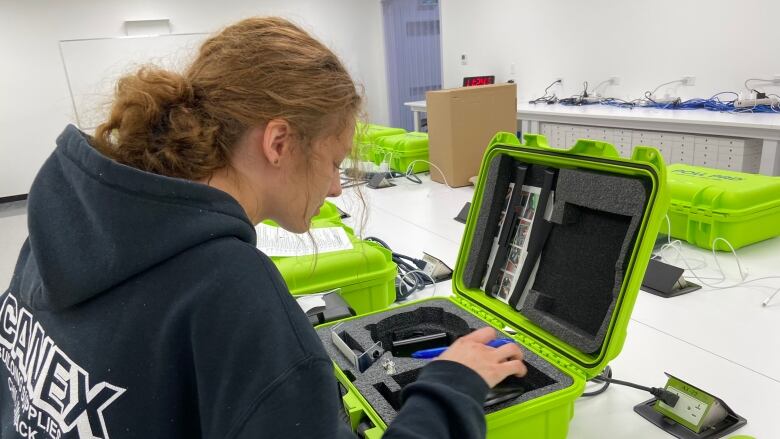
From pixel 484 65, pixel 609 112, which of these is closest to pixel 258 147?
pixel 609 112

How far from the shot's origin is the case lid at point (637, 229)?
0.78 meters

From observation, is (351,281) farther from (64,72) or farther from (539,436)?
(64,72)

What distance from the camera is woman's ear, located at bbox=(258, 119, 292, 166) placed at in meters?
0.58

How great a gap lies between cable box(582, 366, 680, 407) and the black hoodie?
593 mm

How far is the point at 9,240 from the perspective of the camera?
3377mm

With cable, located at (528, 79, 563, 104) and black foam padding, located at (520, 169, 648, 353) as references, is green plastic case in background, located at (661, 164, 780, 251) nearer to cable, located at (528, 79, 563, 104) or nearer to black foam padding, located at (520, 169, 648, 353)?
black foam padding, located at (520, 169, 648, 353)

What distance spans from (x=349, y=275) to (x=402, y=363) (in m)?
0.40

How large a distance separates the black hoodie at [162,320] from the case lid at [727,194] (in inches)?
53.2

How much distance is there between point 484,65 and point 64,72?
4318 mm

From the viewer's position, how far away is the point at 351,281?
1264 millimetres

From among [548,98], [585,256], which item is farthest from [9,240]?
[548,98]

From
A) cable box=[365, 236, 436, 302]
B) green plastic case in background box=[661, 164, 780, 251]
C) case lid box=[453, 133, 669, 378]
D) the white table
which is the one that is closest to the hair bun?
case lid box=[453, 133, 669, 378]

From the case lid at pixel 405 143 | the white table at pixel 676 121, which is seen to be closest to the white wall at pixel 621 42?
the white table at pixel 676 121

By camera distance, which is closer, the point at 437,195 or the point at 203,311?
the point at 203,311
